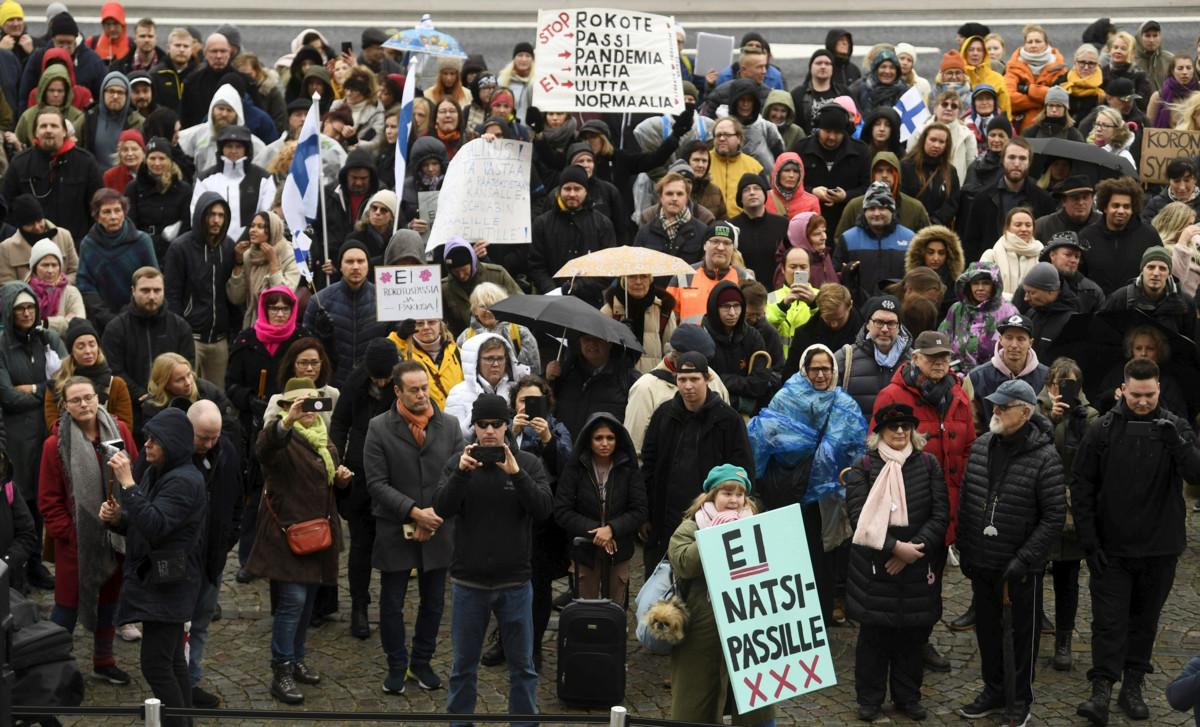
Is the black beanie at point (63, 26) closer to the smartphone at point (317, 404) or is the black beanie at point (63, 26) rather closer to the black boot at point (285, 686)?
the smartphone at point (317, 404)

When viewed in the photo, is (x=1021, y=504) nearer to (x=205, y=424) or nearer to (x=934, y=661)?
(x=934, y=661)

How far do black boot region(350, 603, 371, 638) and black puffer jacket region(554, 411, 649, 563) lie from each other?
1621mm

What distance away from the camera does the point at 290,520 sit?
11797 millimetres

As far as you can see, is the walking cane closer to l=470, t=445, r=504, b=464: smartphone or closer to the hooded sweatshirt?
the hooded sweatshirt

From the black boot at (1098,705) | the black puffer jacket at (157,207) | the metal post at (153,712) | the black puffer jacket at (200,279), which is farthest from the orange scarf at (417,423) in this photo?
the black puffer jacket at (157,207)

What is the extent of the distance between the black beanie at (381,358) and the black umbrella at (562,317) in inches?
40.9

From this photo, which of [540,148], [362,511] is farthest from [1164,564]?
[540,148]

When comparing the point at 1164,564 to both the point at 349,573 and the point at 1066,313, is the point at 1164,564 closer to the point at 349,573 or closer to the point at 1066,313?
the point at 1066,313

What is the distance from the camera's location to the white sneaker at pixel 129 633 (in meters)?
12.6

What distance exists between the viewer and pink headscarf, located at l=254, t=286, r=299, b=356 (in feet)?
44.6

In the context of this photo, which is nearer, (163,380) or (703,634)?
(703,634)

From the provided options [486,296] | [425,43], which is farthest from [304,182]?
[486,296]

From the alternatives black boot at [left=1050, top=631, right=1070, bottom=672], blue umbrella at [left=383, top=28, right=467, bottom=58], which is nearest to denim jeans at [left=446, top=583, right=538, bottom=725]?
black boot at [left=1050, top=631, right=1070, bottom=672]

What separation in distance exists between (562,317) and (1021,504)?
3288mm
